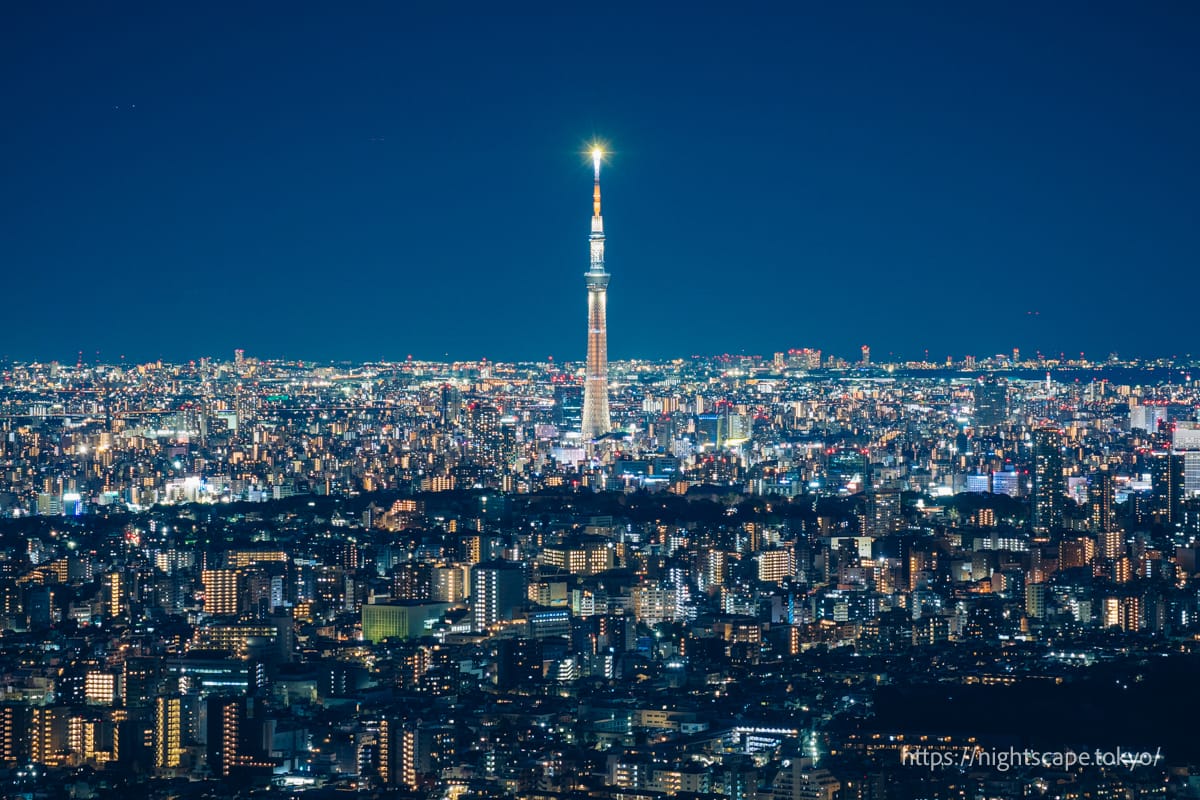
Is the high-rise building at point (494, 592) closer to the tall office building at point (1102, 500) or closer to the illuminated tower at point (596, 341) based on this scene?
the tall office building at point (1102, 500)

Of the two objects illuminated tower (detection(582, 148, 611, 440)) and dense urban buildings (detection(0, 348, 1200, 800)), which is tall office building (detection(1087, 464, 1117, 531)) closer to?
dense urban buildings (detection(0, 348, 1200, 800))

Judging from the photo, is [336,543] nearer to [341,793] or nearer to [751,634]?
[751,634]

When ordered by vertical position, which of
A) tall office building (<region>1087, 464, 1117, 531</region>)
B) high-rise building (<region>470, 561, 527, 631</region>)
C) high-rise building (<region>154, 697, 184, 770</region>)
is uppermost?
tall office building (<region>1087, 464, 1117, 531</region>)

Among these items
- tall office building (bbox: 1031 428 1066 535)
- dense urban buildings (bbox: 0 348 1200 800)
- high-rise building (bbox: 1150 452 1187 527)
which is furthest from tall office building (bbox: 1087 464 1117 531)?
high-rise building (bbox: 1150 452 1187 527)

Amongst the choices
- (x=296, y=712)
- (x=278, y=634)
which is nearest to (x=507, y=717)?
(x=296, y=712)

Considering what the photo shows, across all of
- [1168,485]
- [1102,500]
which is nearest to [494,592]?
[1102,500]

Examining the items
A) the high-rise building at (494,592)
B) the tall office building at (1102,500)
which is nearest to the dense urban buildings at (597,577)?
the high-rise building at (494,592)
